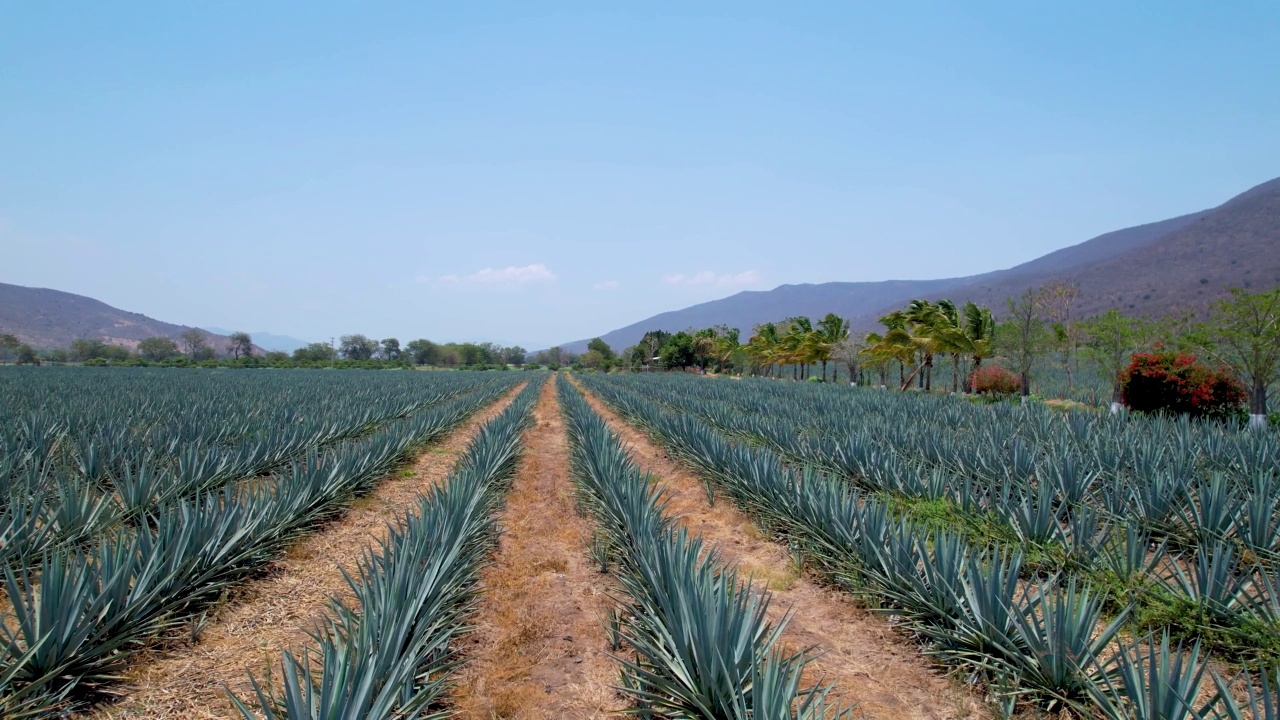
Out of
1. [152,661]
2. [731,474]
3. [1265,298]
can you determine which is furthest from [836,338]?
[152,661]

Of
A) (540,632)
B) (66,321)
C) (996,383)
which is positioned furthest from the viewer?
(66,321)

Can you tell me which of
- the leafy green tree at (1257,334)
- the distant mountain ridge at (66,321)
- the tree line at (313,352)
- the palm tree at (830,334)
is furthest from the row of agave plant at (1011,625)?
the distant mountain ridge at (66,321)

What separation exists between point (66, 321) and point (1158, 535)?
18914cm

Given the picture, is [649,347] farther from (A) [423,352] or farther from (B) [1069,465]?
(B) [1069,465]

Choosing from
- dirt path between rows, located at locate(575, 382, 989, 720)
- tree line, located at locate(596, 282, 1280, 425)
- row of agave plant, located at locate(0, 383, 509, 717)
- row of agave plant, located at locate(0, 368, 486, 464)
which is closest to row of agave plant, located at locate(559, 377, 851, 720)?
dirt path between rows, located at locate(575, 382, 989, 720)

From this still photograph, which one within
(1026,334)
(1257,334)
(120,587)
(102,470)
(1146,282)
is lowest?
(120,587)

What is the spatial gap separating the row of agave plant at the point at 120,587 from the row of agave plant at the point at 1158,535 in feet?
16.6

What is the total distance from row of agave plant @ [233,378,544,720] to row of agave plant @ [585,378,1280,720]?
8.48 feet

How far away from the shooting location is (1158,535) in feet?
15.5

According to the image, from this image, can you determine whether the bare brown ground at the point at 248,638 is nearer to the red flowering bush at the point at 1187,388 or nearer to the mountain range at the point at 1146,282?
the red flowering bush at the point at 1187,388

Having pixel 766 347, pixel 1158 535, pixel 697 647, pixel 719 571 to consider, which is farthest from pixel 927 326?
pixel 766 347

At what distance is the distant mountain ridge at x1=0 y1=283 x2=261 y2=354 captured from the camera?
12350 centimetres

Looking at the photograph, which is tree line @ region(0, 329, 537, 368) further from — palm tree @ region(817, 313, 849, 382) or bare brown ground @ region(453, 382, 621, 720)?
bare brown ground @ region(453, 382, 621, 720)

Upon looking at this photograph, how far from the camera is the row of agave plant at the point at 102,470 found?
13.3 feet
